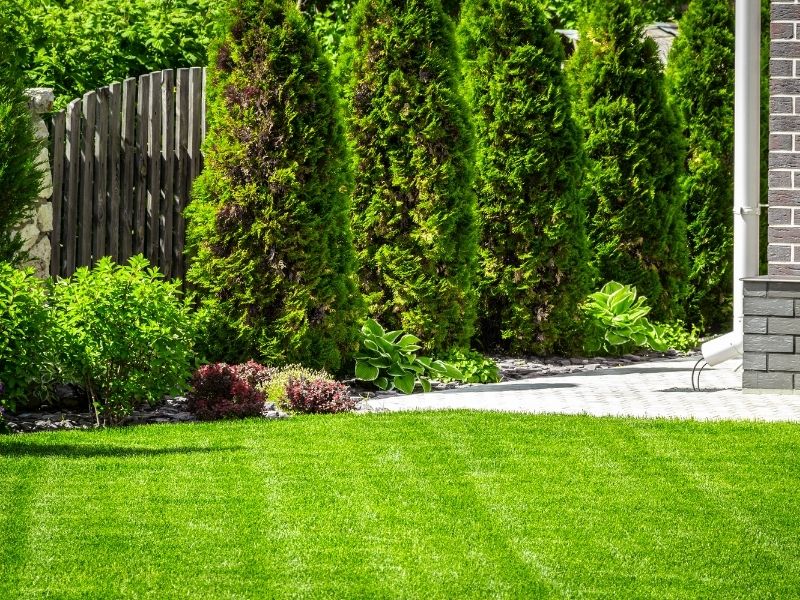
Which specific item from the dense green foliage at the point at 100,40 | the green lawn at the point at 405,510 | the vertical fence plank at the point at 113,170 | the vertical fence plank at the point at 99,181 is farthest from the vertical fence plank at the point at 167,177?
the green lawn at the point at 405,510

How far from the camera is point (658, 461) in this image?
279 inches

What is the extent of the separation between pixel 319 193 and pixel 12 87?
7.74 ft

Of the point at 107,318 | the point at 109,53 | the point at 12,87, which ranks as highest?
the point at 109,53

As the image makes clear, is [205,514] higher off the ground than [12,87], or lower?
lower

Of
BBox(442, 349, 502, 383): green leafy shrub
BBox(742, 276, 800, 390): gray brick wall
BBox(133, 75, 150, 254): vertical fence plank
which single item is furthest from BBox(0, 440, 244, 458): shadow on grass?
BBox(742, 276, 800, 390): gray brick wall

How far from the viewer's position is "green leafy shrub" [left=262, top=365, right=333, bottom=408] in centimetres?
895

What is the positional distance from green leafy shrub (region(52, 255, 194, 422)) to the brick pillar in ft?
13.5

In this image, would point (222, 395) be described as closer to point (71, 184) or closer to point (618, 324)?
point (71, 184)

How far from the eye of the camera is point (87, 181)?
10.2 metres

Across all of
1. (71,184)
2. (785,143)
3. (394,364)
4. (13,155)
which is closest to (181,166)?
(71,184)

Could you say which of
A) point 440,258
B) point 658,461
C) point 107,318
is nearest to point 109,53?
point 440,258

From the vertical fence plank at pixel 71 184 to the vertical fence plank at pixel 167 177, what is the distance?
2.72ft

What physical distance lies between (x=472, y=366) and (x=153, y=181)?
302cm

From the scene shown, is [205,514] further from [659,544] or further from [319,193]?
[319,193]
